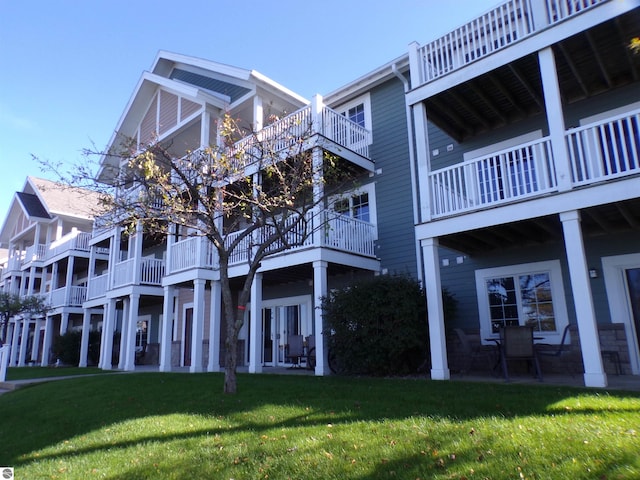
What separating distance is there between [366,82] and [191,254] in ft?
24.4

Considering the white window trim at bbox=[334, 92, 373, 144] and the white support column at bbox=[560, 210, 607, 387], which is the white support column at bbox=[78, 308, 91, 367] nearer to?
the white window trim at bbox=[334, 92, 373, 144]

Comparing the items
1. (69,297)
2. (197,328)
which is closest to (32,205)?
(69,297)

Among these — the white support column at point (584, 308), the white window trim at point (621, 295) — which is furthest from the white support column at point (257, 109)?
the white window trim at point (621, 295)

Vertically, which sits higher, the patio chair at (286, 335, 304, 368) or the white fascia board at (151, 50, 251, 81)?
the white fascia board at (151, 50, 251, 81)

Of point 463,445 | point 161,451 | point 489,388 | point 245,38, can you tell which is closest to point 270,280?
point 245,38

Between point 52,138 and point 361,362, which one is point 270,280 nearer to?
point 361,362

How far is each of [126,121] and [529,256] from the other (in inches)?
635

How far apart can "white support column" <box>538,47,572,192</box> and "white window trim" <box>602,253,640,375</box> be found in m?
2.60

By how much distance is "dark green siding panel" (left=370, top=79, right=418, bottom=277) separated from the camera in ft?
38.9

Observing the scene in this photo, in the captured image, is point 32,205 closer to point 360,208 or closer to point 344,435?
point 360,208

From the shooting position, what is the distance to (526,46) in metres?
8.09

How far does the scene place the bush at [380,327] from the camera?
9039 mm

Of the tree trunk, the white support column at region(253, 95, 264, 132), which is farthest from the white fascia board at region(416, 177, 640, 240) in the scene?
the white support column at region(253, 95, 264, 132)

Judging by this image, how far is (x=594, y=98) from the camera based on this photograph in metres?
9.45
